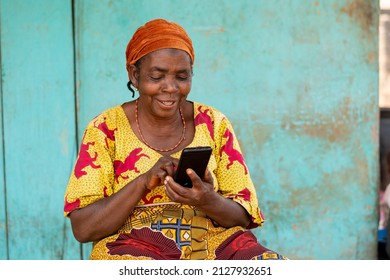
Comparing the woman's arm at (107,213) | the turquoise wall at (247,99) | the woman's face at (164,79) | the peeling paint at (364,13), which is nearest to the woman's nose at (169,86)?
the woman's face at (164,79)

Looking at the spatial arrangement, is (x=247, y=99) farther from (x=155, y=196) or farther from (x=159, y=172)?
(x=159, y=172)

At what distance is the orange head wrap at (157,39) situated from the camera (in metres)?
3.04

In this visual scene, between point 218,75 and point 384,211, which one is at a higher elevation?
point 218,75

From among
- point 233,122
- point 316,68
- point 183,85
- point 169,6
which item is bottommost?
point 183,85

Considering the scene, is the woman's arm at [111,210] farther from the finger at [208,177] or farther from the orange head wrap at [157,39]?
the orange head wrap at [157,39]

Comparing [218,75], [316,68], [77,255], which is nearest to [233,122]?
[218,75]

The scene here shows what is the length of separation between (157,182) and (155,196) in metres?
0.25

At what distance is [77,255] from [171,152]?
1.45 m

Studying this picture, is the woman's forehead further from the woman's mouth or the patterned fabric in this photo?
the patterned fabric

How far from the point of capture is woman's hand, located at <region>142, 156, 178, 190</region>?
112 inches

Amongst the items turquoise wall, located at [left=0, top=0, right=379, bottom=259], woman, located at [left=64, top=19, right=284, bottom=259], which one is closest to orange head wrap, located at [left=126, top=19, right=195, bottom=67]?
woman, located at [left=64, top=19, right=284, bottom=259]

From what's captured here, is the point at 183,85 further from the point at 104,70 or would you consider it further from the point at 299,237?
the point at 299,237

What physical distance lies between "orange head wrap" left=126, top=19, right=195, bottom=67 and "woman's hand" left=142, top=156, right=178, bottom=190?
47cm

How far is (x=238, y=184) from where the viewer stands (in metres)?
3.19
